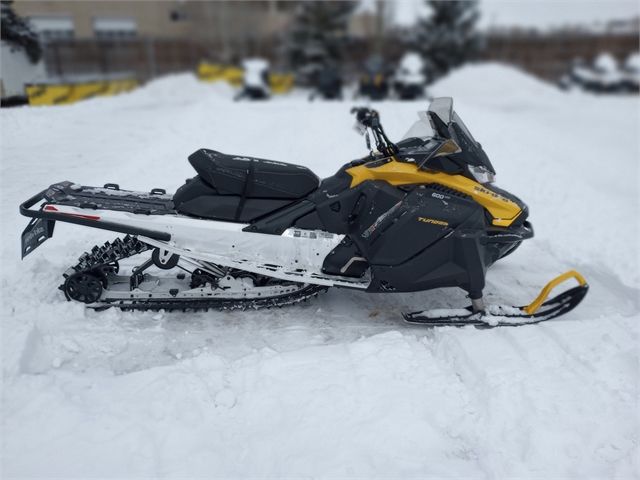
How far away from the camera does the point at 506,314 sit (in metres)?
3.69

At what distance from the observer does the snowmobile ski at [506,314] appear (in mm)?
3617

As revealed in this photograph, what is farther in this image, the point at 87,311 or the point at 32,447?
Answer: the point at 87,311

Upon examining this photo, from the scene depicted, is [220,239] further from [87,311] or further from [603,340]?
[603,340]

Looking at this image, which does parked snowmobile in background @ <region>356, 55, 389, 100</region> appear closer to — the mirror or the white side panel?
the mirror

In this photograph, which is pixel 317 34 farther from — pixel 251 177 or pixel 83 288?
pixel 83 288

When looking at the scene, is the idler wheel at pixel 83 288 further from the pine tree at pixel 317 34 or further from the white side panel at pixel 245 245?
the pine tree at pixel 317 34

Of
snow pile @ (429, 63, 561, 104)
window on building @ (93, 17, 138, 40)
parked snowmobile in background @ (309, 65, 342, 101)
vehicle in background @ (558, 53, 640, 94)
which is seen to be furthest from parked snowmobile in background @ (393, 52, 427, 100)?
vehicle in background @ (558, 53, 640, 94)

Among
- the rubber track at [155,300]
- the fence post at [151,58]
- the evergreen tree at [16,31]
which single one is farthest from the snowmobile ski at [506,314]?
the fence post at [151,58]

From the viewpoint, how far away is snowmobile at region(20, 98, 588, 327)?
11.6ft

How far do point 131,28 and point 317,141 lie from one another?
942cm

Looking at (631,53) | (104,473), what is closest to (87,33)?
(104,473)

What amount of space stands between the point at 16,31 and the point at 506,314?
615cm

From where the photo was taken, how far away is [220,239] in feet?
11.6

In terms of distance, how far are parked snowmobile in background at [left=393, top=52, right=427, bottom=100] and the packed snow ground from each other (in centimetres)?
1044
